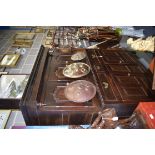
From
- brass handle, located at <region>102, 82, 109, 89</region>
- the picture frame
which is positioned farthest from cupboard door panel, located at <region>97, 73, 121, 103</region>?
the picture frame

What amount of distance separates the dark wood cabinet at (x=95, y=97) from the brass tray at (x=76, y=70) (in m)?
0.06

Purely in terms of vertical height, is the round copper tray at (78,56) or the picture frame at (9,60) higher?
the round copper tray at (78,56)

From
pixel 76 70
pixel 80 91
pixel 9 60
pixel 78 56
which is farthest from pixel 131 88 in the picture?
pixel 9 60

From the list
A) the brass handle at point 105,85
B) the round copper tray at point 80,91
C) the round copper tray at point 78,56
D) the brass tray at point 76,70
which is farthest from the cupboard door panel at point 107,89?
the round copper tray at point 78,56

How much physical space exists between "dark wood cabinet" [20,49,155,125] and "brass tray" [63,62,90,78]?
0.06 m

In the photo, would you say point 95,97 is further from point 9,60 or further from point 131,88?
point 9,60

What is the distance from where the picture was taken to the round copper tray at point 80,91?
79.7 inches

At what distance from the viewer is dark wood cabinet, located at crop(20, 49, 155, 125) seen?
1979mm

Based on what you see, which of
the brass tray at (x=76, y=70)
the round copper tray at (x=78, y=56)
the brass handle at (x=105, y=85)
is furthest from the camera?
the round copper tray at (x=78, y=56)

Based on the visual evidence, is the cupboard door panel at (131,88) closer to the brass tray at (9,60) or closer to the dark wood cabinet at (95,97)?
the dark wood cabinet at (95,97)

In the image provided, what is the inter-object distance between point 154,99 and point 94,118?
25.0 inches

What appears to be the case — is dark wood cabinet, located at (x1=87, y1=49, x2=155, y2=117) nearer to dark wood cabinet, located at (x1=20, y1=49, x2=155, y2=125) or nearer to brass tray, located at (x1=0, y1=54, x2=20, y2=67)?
dark wood cabinet, located at (x1=20, y1=49, x2=155, y2=125)

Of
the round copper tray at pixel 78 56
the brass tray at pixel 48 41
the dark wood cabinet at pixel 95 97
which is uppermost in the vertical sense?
the brass tray at pixel 48 41
